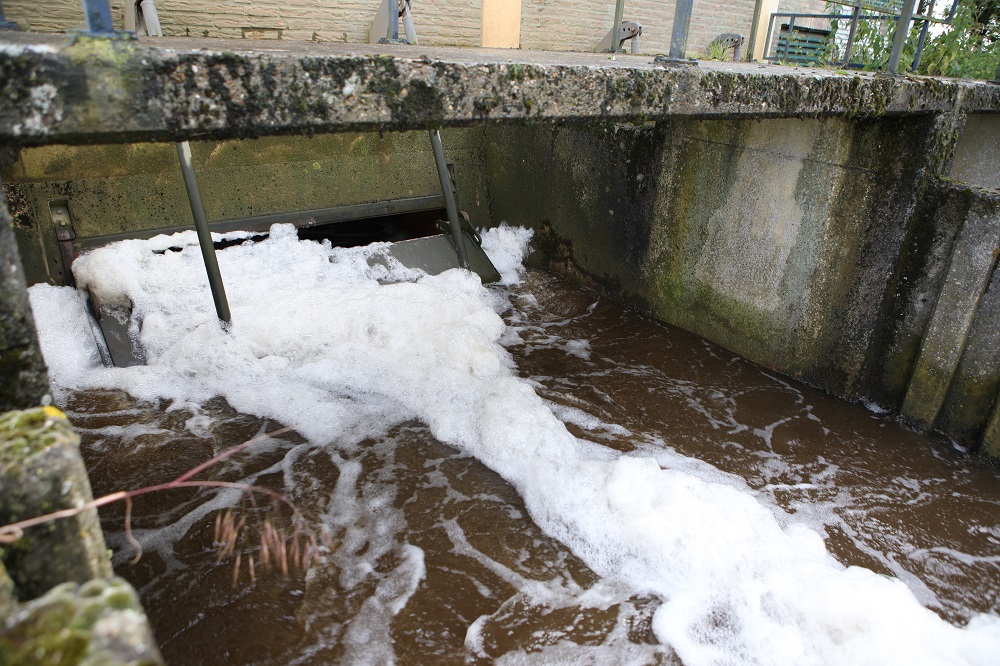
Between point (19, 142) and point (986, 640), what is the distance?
165 inches

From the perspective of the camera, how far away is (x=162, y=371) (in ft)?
15.9

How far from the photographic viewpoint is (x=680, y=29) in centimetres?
324

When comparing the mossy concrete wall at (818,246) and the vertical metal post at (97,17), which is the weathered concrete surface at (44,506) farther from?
the mossy concrete wall at (818,246)

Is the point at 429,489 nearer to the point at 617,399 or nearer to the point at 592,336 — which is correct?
the point at 617,399

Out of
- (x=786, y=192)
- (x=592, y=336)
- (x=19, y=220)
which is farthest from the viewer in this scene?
(x=592, y=336)

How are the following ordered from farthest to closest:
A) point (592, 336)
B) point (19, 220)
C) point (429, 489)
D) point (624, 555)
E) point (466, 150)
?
point (466, 150) → point (592, 336) → point (19, 220) → point (429, 489) → point (624, 555)

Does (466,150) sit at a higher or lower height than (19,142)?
lower

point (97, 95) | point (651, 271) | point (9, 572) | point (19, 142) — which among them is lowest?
point (651, 271)

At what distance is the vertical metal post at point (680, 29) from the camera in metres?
3.19

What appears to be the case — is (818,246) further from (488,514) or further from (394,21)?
(394,21)

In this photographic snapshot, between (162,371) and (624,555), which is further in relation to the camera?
(162,371)

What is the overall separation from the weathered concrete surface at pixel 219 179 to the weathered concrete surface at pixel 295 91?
353cm

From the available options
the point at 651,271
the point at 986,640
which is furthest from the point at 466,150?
the point at 986,640

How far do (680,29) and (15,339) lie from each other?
310 centimetres
